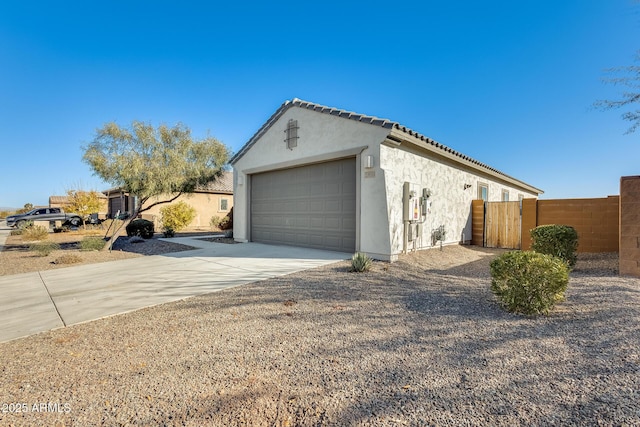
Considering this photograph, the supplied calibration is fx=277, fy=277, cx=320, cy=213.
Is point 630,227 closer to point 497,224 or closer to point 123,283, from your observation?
point 497,224

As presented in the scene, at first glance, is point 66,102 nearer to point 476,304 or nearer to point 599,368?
point 476,304

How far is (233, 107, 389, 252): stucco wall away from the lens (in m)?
7.80

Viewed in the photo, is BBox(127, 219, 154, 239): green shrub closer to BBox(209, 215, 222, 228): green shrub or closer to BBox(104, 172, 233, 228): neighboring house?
BBox(209, 215, 222, 228): green shrub

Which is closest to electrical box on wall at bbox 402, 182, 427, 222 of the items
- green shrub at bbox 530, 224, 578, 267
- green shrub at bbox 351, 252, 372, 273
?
green shrub at bbox 351, 252, 372, 273

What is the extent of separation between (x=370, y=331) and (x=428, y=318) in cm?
91

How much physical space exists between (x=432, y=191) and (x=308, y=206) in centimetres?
→ 440

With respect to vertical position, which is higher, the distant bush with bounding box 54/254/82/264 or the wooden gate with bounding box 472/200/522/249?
the wooden gate with bounding box 472/200/522/249

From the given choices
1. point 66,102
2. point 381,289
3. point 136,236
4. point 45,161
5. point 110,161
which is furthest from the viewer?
point 45,161

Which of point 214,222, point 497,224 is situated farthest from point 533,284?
point 214,222

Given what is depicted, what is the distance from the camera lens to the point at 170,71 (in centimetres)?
1168

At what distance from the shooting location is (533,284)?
375cm

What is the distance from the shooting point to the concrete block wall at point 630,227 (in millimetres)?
5551

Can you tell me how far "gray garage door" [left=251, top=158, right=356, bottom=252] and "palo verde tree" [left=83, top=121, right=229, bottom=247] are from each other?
3143mm

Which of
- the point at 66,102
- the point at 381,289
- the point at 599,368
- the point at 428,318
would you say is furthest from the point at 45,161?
the point at 599,368
